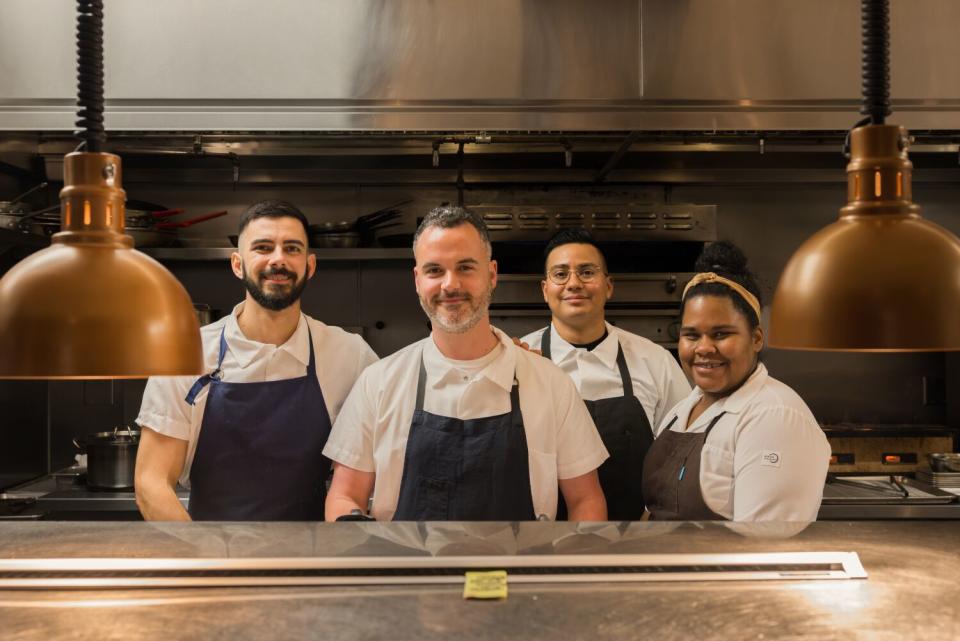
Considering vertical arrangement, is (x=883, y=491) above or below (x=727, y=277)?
below

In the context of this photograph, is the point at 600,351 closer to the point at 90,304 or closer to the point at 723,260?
the point at 723,260

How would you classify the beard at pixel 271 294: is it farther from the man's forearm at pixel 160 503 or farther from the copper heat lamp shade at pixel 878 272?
the copper heat lamp shade at pixel 878 272

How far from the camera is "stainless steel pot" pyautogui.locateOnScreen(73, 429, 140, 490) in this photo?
3.31 meters

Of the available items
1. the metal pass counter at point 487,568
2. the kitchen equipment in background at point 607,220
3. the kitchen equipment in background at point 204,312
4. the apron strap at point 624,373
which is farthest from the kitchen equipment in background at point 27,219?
the apron strap at point 624,373

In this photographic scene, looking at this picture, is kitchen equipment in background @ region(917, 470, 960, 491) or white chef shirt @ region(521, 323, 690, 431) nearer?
white chef shirt @ region(521, 323, 690, 431)

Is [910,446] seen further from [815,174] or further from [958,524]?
[958,524]

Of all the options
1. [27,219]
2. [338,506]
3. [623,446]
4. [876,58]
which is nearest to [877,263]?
[876,58]

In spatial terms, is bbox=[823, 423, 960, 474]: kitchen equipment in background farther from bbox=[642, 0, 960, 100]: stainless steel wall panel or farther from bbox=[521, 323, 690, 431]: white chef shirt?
bbox=[642, 0, 960, 100]: stainless steel wall panel

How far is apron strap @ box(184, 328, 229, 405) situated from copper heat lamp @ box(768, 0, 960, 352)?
70.3 inches

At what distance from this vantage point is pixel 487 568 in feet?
4.33

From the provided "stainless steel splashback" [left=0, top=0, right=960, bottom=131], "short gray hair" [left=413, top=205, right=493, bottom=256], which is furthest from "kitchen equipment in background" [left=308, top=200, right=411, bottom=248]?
"short gray hair" [left=413, top=205, right=493, bottom=256]

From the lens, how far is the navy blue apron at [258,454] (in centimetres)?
244

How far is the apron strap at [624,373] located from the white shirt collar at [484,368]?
0.81 m

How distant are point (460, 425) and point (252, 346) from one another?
29.6 inches
